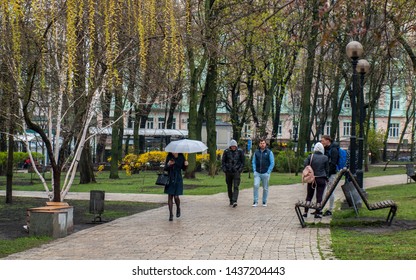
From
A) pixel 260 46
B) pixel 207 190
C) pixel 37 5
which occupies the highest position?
pixel 260 46

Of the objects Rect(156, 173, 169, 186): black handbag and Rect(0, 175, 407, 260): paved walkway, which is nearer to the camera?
Rect(0, 175, 407, 260): paved walkway

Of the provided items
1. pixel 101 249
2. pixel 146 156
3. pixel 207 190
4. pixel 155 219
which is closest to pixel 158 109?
pixel 146 156

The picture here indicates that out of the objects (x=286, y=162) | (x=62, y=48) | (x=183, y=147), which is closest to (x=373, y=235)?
(x=183, y=147)

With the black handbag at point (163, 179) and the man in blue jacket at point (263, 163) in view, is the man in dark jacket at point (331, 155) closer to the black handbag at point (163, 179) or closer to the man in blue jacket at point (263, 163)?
the man in blue jacket at point (263, 163)

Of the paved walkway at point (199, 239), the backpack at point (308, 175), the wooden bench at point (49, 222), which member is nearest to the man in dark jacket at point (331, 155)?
the paved walkway at point (199, 239)

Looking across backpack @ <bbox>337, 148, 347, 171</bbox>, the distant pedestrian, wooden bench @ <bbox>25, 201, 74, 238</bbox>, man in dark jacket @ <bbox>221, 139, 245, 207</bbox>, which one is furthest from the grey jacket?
wooden bench @ <bbox>25, 201, 74, 238</bbox>

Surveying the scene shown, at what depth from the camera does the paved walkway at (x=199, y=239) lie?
11125mm

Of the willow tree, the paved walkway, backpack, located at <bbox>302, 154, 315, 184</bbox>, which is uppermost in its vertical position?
the willow tree

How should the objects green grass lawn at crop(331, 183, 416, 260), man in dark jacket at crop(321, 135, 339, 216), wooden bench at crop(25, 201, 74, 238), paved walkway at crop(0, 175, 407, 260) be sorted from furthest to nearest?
man in dark jacket at crop(321, 135, 339, 216)
wooden bench at crop(25, 201, 74, 238)
paved walkway at crop(0, 175, 407, 260)
green grass lawn at crop(331, 183, 416, 260)

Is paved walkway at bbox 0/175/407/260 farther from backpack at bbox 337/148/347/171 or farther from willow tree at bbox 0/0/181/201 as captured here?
willow tree at bbox 0/0/181/201

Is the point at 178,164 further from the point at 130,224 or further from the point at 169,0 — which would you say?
the point at 169,0

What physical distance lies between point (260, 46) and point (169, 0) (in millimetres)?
32480

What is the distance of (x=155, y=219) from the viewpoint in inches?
680

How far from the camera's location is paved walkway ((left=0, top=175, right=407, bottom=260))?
1112cm
